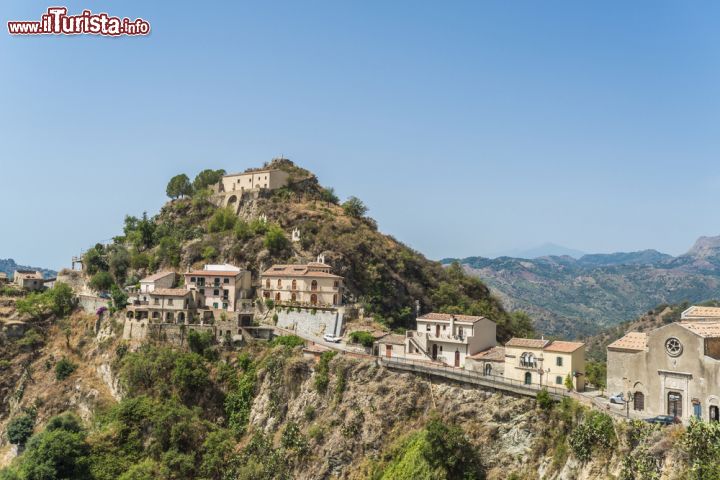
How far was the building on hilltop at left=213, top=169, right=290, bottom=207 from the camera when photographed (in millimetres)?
100000

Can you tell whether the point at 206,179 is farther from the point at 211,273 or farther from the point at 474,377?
the point at 474,377

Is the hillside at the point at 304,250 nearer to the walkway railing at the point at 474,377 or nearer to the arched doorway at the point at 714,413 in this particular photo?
the walkway railing at the point at 474,377

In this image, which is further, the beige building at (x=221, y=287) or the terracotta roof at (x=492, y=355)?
the beige building at (x=221, y=287)

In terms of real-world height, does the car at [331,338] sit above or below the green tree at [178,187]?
below

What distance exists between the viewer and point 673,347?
130 feet

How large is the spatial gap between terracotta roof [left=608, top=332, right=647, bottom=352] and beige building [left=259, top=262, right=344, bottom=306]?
35.0m

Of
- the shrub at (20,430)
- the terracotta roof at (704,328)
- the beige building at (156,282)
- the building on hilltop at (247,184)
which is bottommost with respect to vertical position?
the shrub at (20,430)

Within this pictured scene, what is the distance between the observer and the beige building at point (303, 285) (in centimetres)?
7112

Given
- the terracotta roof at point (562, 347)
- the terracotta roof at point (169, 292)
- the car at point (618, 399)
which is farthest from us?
the terracotta roof at point (169, 292)

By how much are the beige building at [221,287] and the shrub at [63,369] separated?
17.3 metres

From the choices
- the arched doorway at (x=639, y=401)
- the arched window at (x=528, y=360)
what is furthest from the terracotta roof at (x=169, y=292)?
the arched doorway at (x=639, y=401)

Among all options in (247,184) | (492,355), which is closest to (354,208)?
(247,184)

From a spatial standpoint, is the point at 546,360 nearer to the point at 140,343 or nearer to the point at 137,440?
the point at 137,440

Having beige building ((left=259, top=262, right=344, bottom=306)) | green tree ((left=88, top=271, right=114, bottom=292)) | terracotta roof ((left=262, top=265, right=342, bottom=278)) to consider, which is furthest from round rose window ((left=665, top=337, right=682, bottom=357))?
green tree ((left=88, top=271, right=114, bottom=292))
